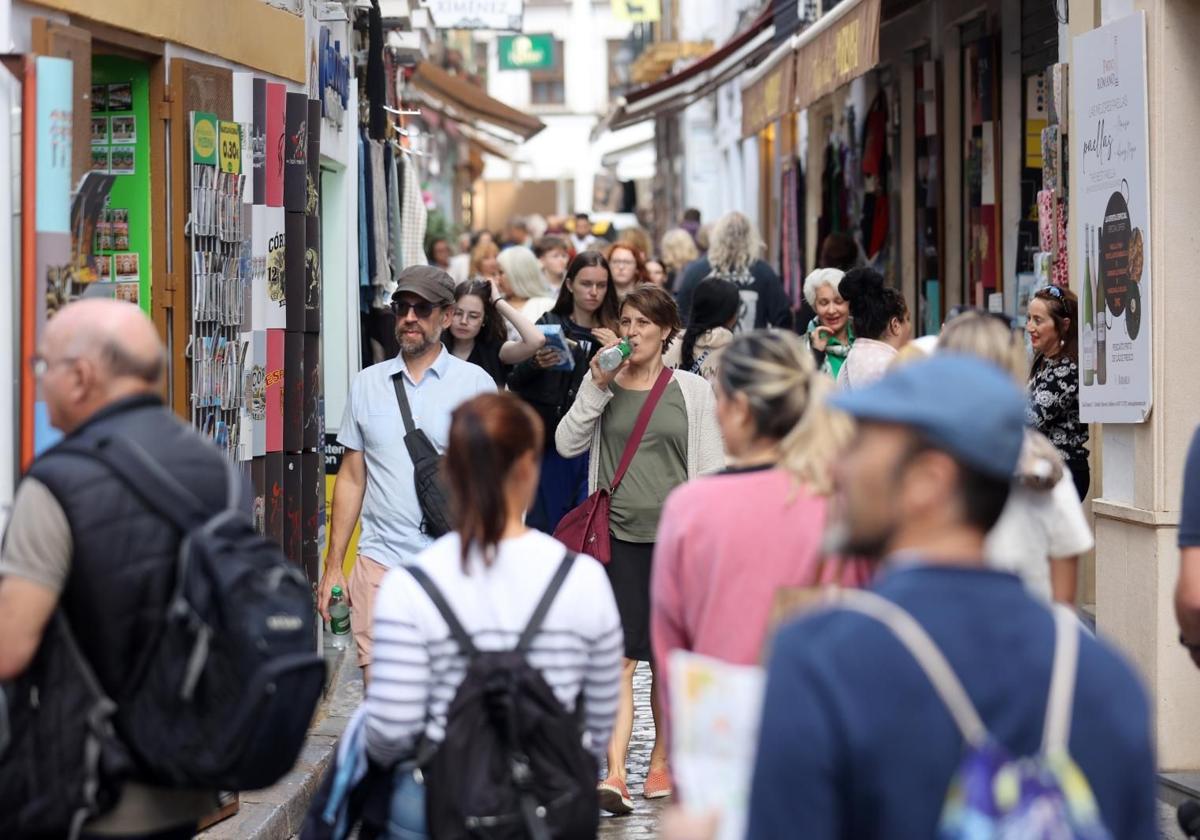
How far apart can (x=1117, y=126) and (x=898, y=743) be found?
6.09m

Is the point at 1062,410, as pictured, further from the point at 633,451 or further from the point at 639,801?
the point at 639,801

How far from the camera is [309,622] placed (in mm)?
4043

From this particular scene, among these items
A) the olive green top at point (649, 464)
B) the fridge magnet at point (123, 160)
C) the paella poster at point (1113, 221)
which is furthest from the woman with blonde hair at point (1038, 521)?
the fridge magnet at point (123, 160)

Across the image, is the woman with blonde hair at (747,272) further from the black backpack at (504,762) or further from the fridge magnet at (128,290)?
the black backpack at (504,762)

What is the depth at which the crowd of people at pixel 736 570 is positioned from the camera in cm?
256

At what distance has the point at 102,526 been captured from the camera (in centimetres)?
396

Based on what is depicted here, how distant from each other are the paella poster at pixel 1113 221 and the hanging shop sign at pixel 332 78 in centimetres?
379

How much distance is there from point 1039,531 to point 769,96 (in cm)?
1063

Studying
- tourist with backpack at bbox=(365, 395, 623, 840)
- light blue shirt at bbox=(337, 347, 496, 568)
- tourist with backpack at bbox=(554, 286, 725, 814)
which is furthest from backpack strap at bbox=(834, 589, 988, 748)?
tourist with backpack at bbox=(554, 286, 725, 814)

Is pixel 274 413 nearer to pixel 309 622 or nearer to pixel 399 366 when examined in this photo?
pixel 399 366

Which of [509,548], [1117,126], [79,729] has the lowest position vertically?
[79,729]

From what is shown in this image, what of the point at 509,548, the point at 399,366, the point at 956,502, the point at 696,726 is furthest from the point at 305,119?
the point at 956,502

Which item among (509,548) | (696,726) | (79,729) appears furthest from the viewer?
(509,548)

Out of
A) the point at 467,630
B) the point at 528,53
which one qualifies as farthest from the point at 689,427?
the point at 528,53
